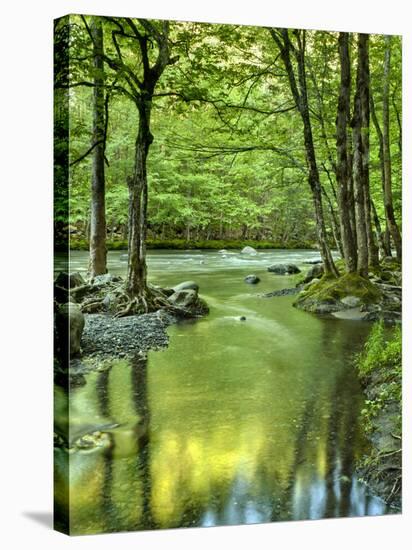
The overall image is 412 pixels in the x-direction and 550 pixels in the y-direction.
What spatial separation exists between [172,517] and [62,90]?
2759 millimetres

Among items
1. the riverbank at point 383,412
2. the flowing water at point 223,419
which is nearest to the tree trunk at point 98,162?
the flowing water at point 223,419

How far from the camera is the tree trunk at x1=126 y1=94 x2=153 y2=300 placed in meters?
5.09

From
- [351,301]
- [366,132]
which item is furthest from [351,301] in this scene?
Answer: [366,132]

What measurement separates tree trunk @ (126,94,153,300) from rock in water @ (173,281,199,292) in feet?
0.79

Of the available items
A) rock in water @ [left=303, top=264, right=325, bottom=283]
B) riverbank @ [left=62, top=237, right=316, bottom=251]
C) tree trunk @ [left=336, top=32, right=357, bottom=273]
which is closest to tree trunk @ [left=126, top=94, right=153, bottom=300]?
riverbank @ [left=62, top=237, right=316, bottom=251]

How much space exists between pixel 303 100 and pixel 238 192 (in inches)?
32.3

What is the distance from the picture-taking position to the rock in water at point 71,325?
4.71 meters

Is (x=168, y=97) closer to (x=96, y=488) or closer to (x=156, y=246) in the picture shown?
(x=156, y=246)

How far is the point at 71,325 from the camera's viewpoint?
15.5ft

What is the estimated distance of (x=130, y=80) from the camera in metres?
4.98

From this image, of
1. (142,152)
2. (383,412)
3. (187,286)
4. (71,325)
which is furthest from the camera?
(383,412)

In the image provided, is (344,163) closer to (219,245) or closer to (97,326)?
(219,245)
